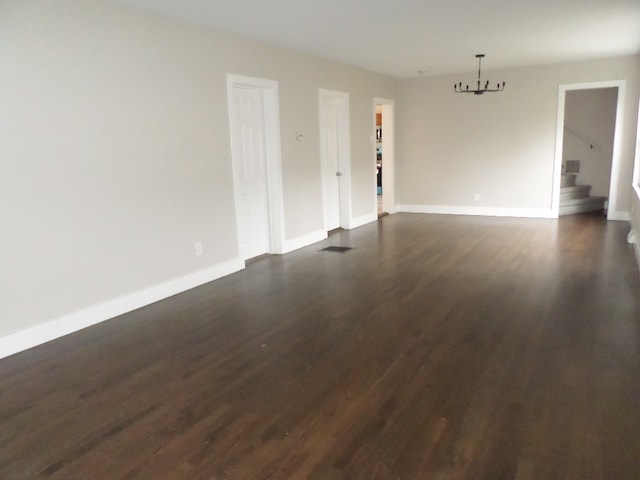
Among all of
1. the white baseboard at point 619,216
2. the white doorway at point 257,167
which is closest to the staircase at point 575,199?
the white baseboard at point 619,216

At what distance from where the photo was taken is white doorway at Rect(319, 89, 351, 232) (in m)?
7.13

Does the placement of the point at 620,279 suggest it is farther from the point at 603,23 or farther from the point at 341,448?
the point at 341,448

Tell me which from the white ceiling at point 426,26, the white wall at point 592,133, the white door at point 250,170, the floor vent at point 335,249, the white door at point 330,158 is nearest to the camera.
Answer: the white ceiling at point 426,26

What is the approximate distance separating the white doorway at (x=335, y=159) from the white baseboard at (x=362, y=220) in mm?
99

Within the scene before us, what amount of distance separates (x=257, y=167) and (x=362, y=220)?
2.83m

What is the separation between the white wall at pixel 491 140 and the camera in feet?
24.7

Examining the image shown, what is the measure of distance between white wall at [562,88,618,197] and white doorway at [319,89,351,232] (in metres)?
4.51

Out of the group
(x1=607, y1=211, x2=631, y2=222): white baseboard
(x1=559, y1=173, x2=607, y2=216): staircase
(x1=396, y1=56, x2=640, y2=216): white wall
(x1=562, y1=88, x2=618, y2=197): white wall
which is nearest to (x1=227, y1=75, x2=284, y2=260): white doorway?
(x1=396, y1=56, x2=640, y2=216): white wall

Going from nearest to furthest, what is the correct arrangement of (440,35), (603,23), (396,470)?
(396,470)
(603,23)
(440,35)

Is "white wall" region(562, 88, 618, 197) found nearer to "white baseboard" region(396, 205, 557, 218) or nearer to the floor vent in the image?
"white baseboard" region(396, 205, 557, 218)

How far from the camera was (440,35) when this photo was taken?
536cm

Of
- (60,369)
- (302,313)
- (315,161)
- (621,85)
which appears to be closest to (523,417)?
(302,313)

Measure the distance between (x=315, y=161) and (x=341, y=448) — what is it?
495 centimetres

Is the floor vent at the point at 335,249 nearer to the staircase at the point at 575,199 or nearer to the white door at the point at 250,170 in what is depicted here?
the white door at the point at 250,170
